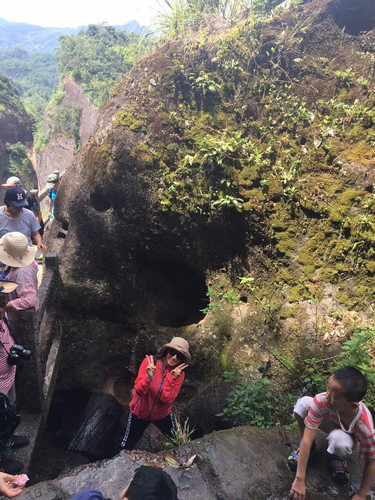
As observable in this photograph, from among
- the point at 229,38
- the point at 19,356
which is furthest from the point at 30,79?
Answer: the point at 19,356

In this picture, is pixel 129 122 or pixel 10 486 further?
pixel 129 122

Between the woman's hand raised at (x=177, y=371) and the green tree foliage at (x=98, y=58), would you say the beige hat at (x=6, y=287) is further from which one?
the green tree foliage at (x=98, y=58)

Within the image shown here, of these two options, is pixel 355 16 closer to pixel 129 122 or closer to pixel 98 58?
pixel 129 122

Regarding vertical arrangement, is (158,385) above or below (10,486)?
above

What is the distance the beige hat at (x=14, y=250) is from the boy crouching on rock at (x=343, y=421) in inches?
151

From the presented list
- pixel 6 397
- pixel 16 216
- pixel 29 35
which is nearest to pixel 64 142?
pixel 16 216

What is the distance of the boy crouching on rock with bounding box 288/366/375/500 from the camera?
8.98ft

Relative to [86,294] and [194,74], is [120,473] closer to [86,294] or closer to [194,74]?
[86,294]

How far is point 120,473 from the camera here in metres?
3.31

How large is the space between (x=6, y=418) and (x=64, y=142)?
102ft

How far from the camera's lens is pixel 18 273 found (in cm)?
449

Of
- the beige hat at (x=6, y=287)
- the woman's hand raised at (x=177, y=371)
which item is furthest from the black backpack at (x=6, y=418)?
the woman's hand raised at (x=177, y=371)

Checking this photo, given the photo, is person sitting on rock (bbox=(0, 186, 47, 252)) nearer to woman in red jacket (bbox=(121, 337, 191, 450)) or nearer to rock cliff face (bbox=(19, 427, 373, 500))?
woman in red jacket (bbox=(121, 337, 191, 450))

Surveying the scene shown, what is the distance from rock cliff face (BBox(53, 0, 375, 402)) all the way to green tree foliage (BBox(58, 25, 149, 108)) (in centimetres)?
2592
